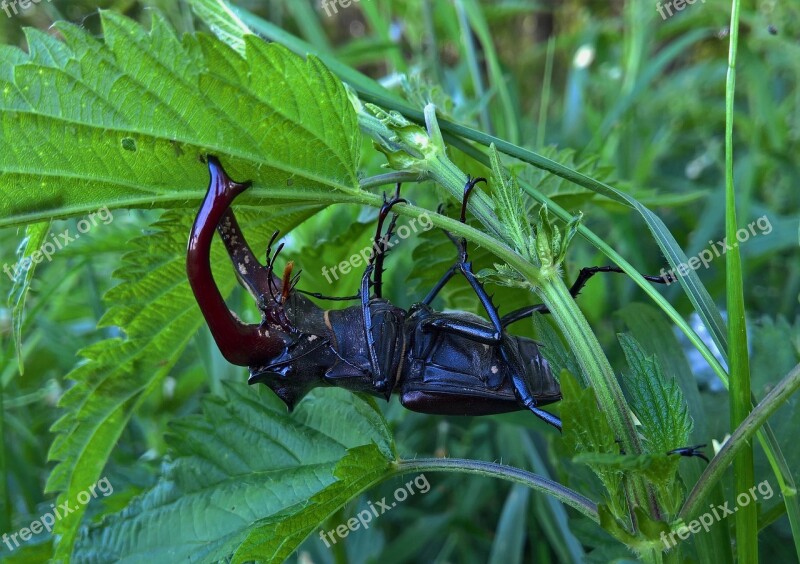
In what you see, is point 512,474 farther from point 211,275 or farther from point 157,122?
point 157,122

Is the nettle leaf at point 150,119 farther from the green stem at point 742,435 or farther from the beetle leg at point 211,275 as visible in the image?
the green stem at point 742,435

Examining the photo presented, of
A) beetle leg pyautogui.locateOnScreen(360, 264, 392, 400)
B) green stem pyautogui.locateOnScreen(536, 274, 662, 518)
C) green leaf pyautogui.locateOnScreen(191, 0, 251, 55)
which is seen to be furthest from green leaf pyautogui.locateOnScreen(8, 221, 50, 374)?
green stem pyautogui.locateOnScreen(536, 274, 662, 518)

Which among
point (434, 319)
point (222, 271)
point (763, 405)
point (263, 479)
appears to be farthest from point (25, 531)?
point (763, 405)

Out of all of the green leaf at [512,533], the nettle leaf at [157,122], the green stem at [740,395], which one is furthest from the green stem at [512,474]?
the green leaf at [512,533]

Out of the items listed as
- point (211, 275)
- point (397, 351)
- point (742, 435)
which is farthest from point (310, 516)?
point (742, 435)

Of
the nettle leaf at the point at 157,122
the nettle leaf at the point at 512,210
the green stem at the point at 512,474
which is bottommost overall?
the green stem at the point at 512,474
